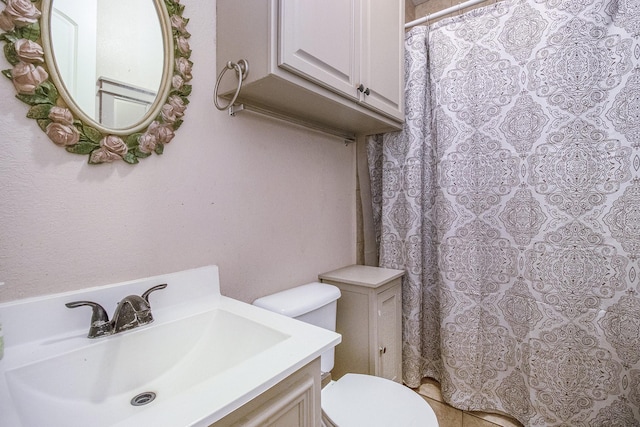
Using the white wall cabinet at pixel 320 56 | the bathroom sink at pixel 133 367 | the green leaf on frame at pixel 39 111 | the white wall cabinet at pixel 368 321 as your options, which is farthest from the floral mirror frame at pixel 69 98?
the white wall cabinet at pixel 368 321

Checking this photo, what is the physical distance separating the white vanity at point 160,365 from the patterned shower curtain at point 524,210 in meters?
1.05

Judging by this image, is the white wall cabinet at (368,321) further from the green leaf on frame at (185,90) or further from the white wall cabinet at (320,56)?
the green leaf on frame at (185,90)

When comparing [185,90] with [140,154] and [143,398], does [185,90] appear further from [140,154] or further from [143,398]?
[143,398]

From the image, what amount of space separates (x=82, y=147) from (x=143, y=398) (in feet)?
2.06

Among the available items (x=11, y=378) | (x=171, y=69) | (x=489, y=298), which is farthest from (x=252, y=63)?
(x=489, y=298)

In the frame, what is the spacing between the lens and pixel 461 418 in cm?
149

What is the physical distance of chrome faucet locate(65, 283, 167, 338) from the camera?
704 millimetres

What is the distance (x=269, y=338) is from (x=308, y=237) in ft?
2.37

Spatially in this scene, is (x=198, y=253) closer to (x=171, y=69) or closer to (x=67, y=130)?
(x=67, y=130)

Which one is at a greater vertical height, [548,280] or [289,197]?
[289,197]

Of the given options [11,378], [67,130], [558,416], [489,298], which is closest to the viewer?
[11,378]

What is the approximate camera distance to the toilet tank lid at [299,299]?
112cm

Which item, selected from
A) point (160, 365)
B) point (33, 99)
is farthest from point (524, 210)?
point (33, 99)

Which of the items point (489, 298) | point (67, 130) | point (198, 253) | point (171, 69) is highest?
point (171, 69)
